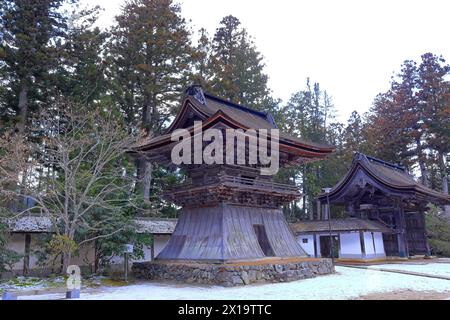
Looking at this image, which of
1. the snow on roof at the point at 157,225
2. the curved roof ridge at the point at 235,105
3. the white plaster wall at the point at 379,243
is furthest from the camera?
the white plaster wall at the point at 379,243

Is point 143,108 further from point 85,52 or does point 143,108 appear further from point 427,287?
point 427,287

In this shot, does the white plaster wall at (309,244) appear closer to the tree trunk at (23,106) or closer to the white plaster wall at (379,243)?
the white plaster wall at (379,243)

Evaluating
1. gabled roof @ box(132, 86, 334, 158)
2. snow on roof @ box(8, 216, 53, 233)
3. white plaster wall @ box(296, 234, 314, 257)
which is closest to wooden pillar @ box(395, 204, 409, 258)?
white plaster wall @ box(296, 234, 314, 257)

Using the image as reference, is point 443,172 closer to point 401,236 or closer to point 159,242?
point 401,236

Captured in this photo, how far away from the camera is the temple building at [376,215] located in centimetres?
2262

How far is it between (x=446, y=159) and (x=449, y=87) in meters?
7.23

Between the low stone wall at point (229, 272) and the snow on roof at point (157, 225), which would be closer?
the low stone wall at point (229, 272)

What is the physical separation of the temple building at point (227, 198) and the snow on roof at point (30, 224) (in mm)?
4394

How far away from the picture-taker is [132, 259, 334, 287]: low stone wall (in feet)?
41.5

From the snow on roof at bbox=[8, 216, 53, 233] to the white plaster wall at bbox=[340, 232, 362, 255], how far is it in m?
16.4

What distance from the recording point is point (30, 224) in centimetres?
1622

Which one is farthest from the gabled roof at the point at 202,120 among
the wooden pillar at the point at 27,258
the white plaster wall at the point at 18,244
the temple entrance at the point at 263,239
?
the white plaster wall at the point at 18,244
